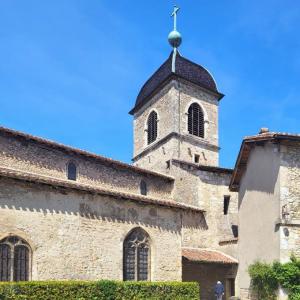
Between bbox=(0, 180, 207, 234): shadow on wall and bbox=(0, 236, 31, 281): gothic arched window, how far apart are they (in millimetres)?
1140

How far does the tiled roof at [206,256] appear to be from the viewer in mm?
21469

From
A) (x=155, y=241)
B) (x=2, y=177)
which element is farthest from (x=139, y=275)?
(x=2, y=177)

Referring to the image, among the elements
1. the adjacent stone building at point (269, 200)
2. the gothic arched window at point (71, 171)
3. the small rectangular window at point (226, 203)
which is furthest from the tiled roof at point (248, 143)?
the gothic arched window at point (71, 171)

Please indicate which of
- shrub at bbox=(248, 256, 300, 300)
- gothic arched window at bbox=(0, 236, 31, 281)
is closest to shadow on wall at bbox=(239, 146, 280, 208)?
shrub at bbox=(248, 256, 300, 300)

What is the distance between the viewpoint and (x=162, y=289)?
16875 millimetres

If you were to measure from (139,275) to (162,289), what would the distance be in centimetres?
163

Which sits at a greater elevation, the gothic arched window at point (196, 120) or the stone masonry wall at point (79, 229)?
the gothic arched window at point (196, 120)

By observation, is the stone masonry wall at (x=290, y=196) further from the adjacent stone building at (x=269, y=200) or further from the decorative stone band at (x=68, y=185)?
the decorative stone band at (x=68, y=185)

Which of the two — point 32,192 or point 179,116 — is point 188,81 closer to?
point 179,116

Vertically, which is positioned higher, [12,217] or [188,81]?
[188,81]

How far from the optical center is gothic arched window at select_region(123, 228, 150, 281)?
18.0 metres

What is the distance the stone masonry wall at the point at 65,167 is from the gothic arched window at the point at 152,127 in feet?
20.9

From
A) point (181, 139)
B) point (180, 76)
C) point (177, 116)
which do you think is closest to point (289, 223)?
point (181, 139)

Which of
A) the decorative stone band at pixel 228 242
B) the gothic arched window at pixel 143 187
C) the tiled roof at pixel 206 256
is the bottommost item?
the tiled roof at pixel 206 256
